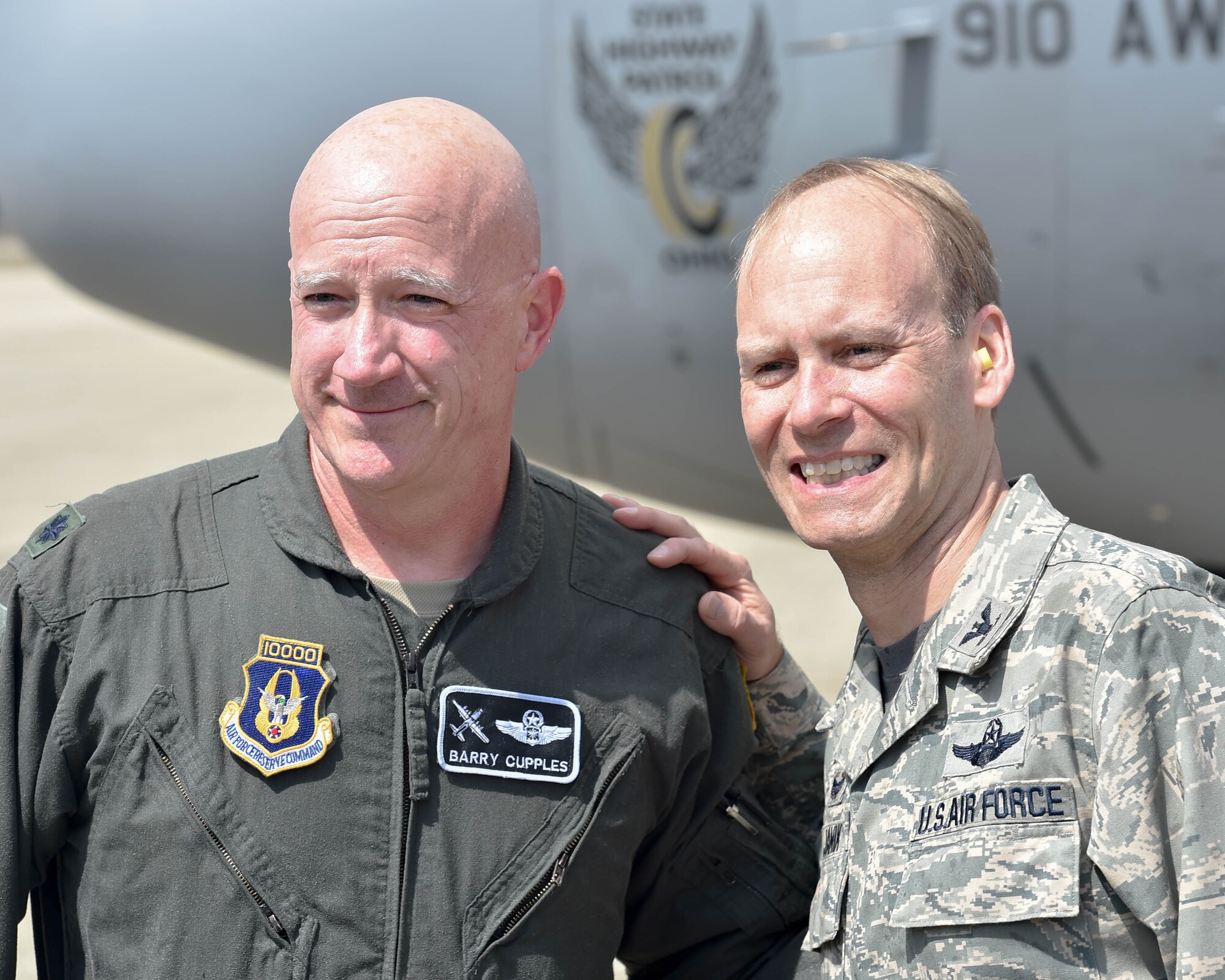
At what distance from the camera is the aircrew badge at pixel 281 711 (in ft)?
7.44

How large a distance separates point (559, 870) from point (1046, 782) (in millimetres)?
846

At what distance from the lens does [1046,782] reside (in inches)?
77.9

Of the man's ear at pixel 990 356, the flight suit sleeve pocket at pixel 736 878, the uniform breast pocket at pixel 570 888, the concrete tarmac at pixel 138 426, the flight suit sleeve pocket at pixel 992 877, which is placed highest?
the man's ear at pixel 990 356

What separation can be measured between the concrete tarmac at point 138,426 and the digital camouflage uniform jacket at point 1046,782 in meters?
2.70

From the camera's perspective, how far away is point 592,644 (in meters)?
2.50

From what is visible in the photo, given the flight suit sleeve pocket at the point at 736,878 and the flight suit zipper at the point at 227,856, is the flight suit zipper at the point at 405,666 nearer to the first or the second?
the flight suit zipper at the point at 227,856

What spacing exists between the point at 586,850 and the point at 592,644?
0.36 meters

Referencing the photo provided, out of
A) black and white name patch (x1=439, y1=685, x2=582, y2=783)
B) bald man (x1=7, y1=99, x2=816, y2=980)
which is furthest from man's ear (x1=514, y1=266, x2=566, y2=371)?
black and white name patch (x1=439, y1=685, x2=582, y2=783)

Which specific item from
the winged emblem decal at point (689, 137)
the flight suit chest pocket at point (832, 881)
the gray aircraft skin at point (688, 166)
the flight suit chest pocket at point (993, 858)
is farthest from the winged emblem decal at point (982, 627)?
the winged emblem decal at point (689, 137)

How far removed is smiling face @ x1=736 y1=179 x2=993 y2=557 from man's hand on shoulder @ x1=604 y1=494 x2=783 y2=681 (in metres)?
0.37

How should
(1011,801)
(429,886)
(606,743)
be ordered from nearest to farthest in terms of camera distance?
1. (1011,801)
2. (429,886)
3. (606,743)

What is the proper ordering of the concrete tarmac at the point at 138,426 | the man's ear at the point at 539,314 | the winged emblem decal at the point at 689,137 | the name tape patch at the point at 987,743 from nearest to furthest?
the name tape patch at the point at 987,743 → the man's ear at the point at 539,314 → the winged emblem decal at the point at 689,137 → the concrete tarmac at the point at 138,426

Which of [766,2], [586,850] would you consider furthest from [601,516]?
[766,2]

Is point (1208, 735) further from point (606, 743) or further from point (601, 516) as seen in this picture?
point (601, 516)
